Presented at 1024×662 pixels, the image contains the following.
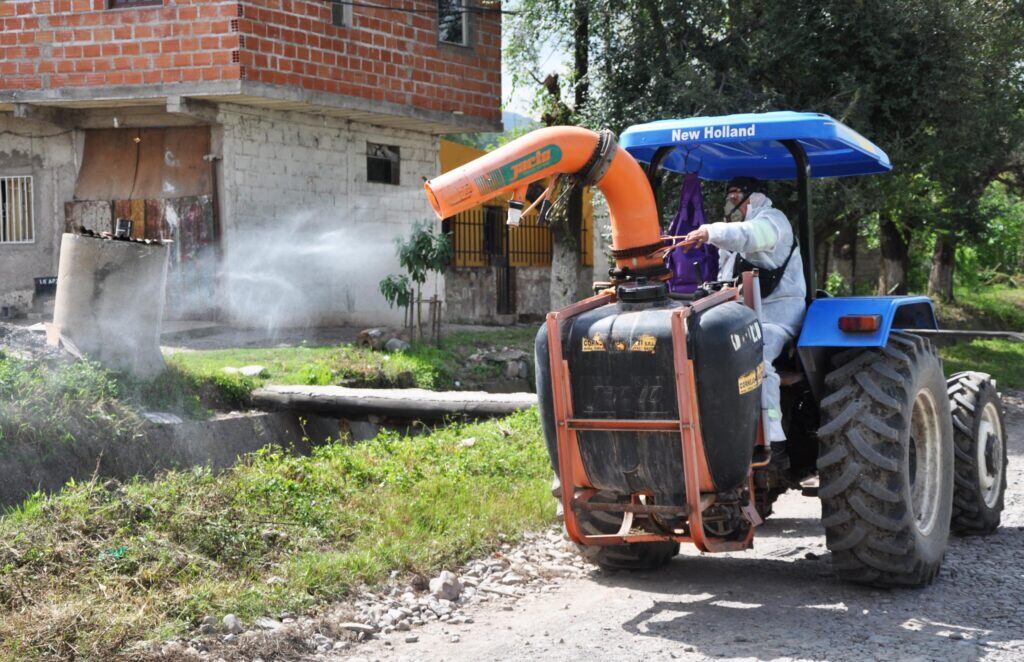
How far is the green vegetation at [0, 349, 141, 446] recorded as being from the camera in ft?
30.7

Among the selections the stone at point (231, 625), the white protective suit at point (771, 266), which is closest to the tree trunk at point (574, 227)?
the white protective suit at point (771, 266)

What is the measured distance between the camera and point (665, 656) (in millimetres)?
5113

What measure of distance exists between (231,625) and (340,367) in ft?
28.7

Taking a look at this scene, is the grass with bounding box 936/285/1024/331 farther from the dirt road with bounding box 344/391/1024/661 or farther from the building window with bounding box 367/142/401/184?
the dirt road with bounding box 344/391/1024/661

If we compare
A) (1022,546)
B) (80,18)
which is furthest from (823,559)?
(80,18)

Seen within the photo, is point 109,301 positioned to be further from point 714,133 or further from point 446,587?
point 714,133

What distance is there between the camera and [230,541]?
6426mm

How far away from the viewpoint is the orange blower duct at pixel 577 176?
5402 mm

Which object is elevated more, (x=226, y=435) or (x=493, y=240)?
(x=493, y=240)

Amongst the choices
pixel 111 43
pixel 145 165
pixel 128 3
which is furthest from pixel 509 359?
pixel 128 3

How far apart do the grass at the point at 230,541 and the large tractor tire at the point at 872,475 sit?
218 centimetres

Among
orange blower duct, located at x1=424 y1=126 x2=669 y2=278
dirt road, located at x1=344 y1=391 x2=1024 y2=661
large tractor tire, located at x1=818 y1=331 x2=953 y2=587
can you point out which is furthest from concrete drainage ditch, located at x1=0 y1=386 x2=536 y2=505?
large tractor tire, located at x1=818 y1=331 x2=953 y2=587

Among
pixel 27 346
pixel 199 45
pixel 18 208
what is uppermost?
pixel 199 45

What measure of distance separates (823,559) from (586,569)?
142 centimetres
